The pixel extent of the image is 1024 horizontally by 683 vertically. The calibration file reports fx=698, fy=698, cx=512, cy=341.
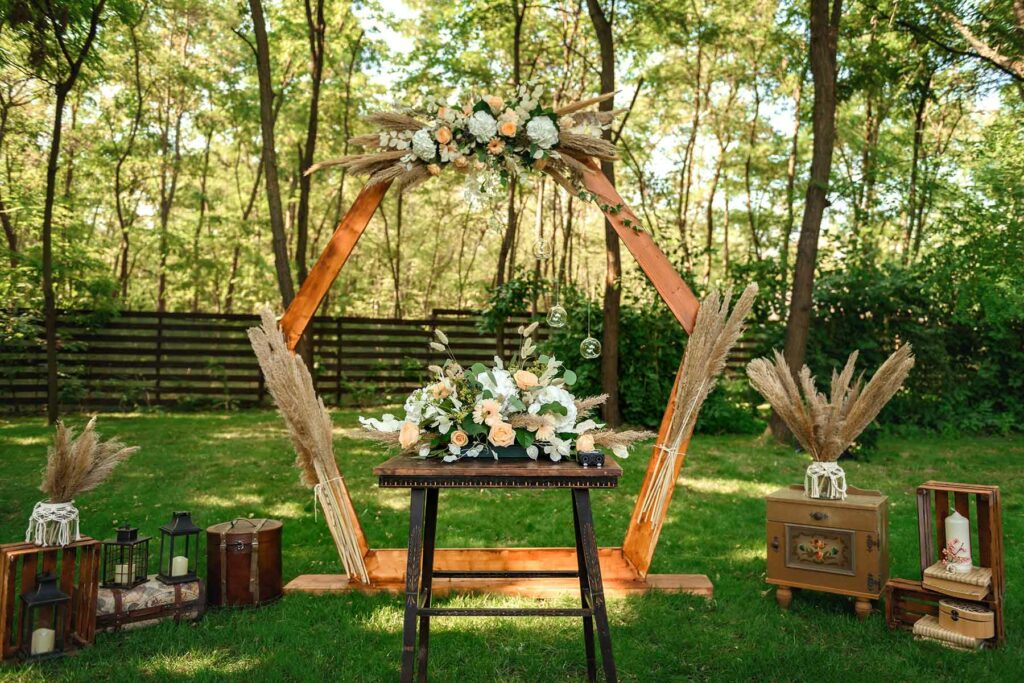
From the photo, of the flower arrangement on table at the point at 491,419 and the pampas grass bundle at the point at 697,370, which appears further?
the pampas grass bundle at the point at 697,370

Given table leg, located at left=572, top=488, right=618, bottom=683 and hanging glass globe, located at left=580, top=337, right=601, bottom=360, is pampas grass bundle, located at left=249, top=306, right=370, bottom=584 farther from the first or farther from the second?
table leg, located at left=572, top=488, right=618, bottom=683

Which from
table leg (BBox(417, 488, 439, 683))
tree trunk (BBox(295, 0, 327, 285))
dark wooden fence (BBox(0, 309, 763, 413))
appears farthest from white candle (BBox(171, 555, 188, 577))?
tree trunk (BBox(295, 0, 327, 285))

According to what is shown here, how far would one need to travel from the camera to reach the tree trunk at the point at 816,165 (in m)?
6.80

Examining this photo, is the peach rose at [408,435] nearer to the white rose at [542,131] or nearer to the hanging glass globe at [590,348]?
the hanging glass globe at [590,348]

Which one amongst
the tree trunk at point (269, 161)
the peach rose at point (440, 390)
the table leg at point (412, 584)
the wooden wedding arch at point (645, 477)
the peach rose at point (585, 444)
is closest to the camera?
the table leg at point (412, 584)

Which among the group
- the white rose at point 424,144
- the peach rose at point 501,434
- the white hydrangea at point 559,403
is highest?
the white rose at point 424,144

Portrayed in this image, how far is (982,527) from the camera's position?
295 cm

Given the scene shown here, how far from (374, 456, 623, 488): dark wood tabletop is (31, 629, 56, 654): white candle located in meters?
1.42

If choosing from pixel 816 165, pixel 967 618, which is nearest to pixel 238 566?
pixel 967 618

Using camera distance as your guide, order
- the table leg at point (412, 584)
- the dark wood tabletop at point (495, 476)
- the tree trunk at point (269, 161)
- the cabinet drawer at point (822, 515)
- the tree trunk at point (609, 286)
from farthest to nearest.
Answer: the tree trunk at point (609, 286)
the tree trunk at point (269, 161)
the cabinet drawer at point (822, 515)
the dark wood tabletop at point (495, 476)
the table leg at point (412, 584)

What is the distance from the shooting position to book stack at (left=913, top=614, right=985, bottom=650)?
2.69m

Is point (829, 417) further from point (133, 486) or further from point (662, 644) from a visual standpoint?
point (133, 486)

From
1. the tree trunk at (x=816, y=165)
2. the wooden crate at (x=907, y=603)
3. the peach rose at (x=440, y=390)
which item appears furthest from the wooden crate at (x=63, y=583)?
the tree trunk at (x=816, y=165)

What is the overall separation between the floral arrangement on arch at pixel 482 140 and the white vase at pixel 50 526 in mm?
1677
